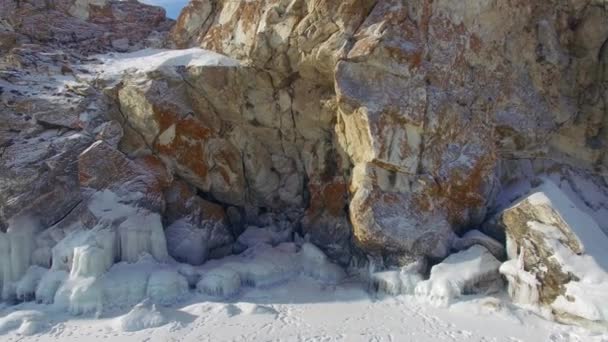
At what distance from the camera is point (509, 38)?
9867 millimetres

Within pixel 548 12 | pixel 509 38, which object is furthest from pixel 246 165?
pixel 548 12

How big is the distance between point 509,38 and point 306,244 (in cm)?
653

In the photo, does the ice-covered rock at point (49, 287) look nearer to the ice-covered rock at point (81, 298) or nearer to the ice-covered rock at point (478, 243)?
the ice-covered rock at point (81, 298)

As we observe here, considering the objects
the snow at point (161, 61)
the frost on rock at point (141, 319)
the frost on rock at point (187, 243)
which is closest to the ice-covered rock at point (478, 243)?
the frost on rock at point (187, 243)

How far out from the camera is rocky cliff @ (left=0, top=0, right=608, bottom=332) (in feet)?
29.1

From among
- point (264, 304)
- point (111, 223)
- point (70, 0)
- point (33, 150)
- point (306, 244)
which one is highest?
point (70, 0)

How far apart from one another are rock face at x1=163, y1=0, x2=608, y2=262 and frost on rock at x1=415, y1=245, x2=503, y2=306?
19.7 inches

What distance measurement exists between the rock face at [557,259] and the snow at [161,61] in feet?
23.7

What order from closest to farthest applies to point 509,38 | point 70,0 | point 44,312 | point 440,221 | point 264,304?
point 44,312
point 264,304
point 440,221
point 509,38
point 70,0

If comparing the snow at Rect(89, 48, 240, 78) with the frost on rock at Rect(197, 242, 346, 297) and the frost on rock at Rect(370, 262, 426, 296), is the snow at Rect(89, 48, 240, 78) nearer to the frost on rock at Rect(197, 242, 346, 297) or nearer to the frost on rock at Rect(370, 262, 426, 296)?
the frost on rock at Rect(197, 242, 346, 297)

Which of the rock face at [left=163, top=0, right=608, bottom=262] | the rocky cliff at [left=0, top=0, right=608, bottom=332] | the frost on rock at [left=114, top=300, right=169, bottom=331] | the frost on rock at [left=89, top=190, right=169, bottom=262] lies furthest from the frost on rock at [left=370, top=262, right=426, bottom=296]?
the frost on rock at [left=89, top=190, right=169, bottom=262]

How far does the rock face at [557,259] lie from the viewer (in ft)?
22.9

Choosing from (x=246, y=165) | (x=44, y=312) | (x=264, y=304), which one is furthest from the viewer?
(x=246, y=165)

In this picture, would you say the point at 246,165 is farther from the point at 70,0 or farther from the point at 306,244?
the point at 70,0
